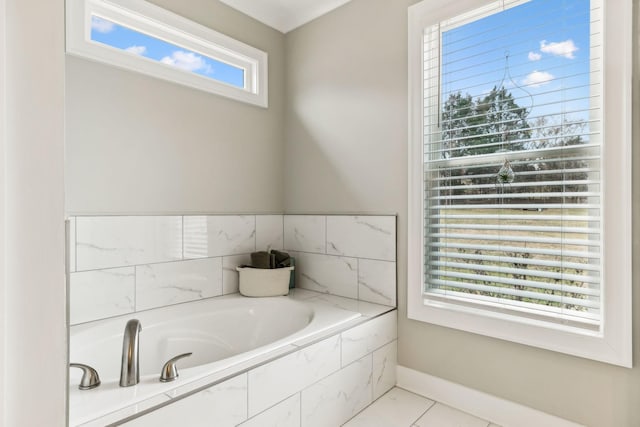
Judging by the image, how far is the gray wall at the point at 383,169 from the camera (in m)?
1.58

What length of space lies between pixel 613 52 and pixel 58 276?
77.9 inches

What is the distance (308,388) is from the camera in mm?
1584

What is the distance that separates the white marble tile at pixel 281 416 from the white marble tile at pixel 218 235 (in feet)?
3.72

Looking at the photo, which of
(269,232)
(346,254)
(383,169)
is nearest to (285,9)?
(383,169)

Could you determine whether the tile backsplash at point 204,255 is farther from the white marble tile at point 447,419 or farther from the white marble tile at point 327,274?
the white marble tile at point 447,419

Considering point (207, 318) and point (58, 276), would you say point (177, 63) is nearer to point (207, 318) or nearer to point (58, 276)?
point (207, 318)

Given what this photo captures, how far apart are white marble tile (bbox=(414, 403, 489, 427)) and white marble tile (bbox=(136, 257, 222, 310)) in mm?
1429

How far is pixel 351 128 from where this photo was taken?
2393 millimetres

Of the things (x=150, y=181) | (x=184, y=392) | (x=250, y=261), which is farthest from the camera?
(x=250, y=261)

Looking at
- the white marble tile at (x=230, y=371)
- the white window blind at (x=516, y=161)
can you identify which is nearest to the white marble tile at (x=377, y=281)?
the white window blind at (x=516, y=161)

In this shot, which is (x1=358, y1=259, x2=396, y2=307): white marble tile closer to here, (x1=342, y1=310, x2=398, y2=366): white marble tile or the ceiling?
(x1=342, y1=310, x2=398, y2=366): white marble tile

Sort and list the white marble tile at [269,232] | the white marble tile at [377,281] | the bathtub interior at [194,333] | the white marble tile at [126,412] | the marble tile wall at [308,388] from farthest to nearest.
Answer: the white marble tile at [269,232], the white marble tile at [377,281], the bathtub interior at [194,333], the marble tile wall at [308,388], the white marble tile at [126,412]

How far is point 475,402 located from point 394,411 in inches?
16.5

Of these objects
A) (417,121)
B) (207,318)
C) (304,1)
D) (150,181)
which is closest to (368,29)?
(304,1)
